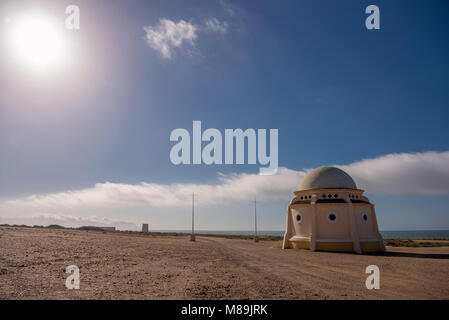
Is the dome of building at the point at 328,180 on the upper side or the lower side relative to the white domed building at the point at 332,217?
upper

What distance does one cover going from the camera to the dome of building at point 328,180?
32250 mm

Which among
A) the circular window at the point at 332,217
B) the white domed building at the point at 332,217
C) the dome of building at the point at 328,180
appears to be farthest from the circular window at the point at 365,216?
the dome of building at the point at 328,180

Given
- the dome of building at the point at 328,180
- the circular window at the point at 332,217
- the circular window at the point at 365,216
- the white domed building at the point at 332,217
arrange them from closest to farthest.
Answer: the white domed building at the point at 332,217
the circular window at the point at 332,217
the circular window at the point at 365,216
the dome of building at the point at 328,180

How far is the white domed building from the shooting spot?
29453 mm

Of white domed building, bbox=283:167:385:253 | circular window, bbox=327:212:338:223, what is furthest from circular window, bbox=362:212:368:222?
circular window, bbox=327:212:338:223

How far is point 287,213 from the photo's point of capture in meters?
34.8

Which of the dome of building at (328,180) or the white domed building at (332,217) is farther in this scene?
the dome of building at (328,180)

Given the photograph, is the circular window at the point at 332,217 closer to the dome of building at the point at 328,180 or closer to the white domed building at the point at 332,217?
the white domed building at the point at 332,217

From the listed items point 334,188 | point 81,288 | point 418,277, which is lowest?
point 418,277

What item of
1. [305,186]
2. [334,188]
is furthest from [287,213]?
[334,188]
